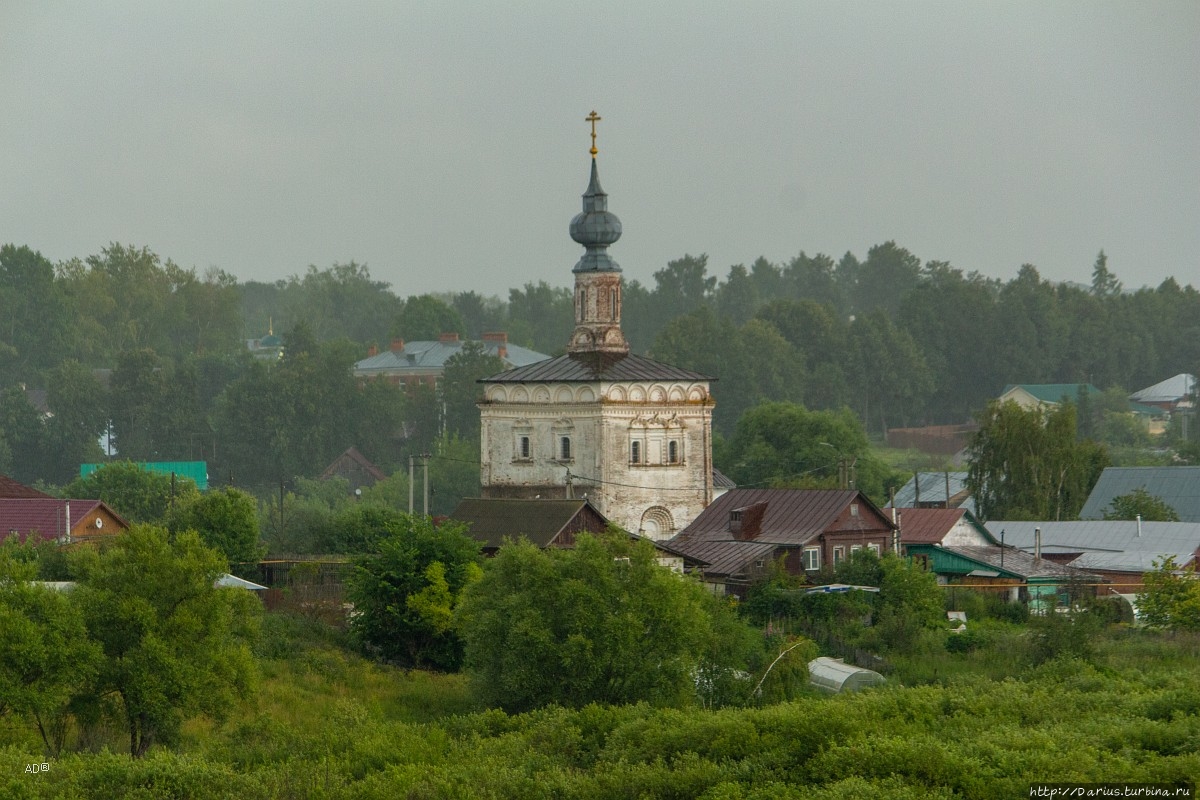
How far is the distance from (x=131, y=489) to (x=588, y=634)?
75.5 ft

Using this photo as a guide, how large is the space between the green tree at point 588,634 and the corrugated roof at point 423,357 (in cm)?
4962

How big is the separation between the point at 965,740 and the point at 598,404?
48.3 feet

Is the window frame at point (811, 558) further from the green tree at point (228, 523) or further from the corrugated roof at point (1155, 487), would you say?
the corrugated roof at point (1155, 487)

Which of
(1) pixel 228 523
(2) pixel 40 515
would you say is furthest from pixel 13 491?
(1) pixel 228 523

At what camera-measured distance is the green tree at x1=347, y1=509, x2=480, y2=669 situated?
88.9 feet

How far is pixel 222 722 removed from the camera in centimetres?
2281

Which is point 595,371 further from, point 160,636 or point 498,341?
point 498,341

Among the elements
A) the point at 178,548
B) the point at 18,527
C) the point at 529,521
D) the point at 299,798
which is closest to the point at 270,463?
the point at 18,527

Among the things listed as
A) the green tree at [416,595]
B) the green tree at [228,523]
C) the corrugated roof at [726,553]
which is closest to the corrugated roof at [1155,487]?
the corrugated roof at [726,553]

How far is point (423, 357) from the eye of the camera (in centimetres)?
7700

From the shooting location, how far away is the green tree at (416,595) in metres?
27.1

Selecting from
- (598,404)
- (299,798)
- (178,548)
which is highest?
(598,404)

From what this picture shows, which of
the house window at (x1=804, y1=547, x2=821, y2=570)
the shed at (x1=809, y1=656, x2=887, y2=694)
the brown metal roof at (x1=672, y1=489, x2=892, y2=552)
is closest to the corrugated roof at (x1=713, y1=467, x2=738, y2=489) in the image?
the brown metal roof at (x1=672, y1=489, x2=892, y2=552)

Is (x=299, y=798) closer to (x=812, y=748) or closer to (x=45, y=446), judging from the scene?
(x=812, y=748)
